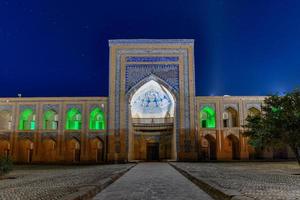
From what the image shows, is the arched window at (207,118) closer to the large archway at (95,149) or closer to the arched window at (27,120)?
the large archway at (95,149)

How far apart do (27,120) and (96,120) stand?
5185 mm

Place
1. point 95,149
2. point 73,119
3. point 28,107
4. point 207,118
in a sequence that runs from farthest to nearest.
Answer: point 207,118
point 73,119
point 95,149
point 28,107

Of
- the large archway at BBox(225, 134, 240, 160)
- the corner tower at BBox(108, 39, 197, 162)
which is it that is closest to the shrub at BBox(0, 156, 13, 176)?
the corner tower at BBox(108, 39, 197, 162)

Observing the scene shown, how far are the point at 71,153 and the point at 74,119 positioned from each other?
2895mm

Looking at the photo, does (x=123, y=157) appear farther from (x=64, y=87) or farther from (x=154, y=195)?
(x=64, y=87)

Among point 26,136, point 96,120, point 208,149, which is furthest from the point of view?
point 208,149

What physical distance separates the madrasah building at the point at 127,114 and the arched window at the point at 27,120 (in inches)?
1.3

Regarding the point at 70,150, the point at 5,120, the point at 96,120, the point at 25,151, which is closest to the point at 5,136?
the point at 25,151

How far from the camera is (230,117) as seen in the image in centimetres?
2498

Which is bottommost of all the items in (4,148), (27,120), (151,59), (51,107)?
(4,148)

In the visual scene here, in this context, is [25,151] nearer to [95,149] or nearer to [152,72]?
[95,149]

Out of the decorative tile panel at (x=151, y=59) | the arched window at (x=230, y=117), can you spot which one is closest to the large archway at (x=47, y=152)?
the decorative tile panel at (x=151, y=59)

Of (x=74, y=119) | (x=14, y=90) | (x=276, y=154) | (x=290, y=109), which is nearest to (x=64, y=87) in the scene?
(x=14, y=90)

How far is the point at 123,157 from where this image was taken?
21.5 meters
